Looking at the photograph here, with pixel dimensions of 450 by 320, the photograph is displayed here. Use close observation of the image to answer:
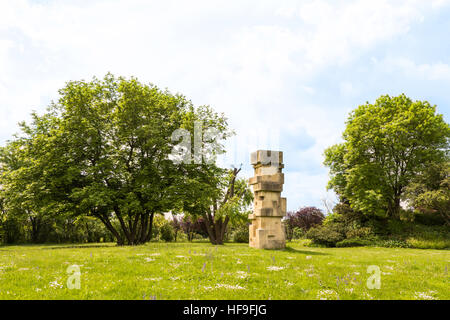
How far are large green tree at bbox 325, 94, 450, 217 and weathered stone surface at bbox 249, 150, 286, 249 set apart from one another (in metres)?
19.2

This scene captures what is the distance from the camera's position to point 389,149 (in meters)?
38.0

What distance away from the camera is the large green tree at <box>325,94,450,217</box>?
119ft

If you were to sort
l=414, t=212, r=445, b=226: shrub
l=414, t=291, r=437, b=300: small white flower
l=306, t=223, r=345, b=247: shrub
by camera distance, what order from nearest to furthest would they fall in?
l=414, t=291, r=437, b=300: small white flower < l=306, t=223, r=345, b=247: shrub < l=414, t=212, r=445, b=226: shrub

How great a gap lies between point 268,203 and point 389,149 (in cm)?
2660

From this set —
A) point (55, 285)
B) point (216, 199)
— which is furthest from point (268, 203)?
point (216, 199)

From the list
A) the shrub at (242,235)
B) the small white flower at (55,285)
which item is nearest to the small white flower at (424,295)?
the small white flower at (55,285)

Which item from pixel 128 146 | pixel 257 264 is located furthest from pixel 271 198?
pixel 128 146

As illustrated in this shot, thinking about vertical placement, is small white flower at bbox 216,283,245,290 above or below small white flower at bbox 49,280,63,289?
below

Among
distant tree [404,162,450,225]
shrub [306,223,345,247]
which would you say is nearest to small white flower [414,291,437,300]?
shrub [306,223,345,247]

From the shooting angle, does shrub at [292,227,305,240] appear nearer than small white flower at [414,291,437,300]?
No

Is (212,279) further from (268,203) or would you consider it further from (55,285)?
(268,203)

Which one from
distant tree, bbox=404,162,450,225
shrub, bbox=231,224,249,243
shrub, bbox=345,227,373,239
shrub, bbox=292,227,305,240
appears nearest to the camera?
distant tree, bbox=404,162,450,225

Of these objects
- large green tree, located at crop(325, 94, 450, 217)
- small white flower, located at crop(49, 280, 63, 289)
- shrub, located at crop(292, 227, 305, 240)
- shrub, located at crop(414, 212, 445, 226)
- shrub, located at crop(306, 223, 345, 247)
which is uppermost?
large green tree, located at crop(325, 94, 450, 217)

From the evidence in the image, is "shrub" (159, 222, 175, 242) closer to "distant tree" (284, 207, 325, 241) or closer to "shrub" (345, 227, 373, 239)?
"distant tree" (284, 207, 325, 241)
